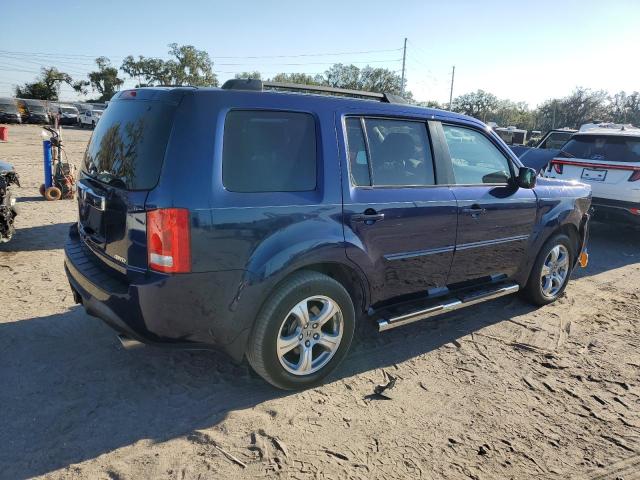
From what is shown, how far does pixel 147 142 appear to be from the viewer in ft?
9.32

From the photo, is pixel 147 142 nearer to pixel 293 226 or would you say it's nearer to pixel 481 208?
pixel 293 226

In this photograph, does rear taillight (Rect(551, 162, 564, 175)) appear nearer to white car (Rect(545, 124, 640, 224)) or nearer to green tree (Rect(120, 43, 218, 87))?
white car (Rect(545, 124, 640, 224))

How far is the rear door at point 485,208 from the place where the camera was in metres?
4.07

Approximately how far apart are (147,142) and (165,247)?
65 centimetres

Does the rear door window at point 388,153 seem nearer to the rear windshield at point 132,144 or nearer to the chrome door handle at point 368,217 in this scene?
the chrome door handle at point 368,217

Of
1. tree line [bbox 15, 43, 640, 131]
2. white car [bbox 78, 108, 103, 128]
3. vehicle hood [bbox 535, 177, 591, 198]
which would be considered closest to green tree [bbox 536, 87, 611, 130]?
tree line [bbox 15, 43, 640, 131]

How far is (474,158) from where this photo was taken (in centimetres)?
→ 434

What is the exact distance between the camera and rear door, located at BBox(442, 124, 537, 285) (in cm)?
407

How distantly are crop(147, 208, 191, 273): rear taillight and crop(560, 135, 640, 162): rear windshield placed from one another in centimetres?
770

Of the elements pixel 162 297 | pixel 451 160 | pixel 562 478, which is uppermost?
pixel 451 160

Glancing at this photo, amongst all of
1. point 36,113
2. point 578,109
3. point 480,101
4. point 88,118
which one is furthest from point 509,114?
point 36,113

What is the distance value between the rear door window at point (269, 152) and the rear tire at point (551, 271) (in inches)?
115

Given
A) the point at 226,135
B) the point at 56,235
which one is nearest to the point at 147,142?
the point at 226,135

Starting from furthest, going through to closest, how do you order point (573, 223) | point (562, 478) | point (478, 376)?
point (573, 223)
point (478, 376)
point (562, 478)
